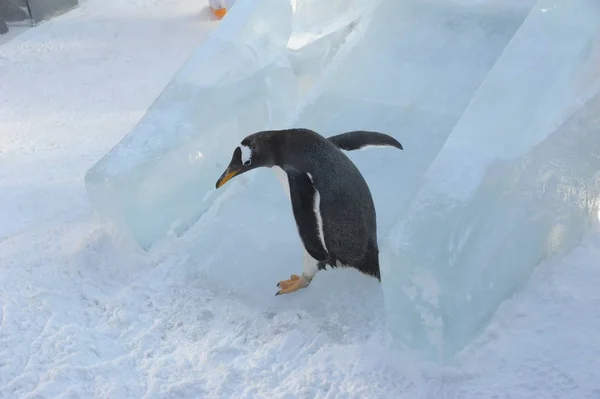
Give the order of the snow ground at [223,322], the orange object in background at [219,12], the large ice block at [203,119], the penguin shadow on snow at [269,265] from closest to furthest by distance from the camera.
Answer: the snow ground at [223,322]
the penguin shadow on snow at [269,265]
the large ice block at [203,119]
the orange object in background at [219,12]

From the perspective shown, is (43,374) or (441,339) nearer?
(441,339)

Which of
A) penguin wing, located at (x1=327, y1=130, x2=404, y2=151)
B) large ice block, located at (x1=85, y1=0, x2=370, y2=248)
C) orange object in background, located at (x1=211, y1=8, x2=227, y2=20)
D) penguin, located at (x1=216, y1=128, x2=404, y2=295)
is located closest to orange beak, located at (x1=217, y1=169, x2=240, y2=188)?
penguin, located at (x1=216, y1=128, x2=404, y2=295)

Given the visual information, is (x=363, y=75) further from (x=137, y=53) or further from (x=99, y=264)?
(x=137, y=53)

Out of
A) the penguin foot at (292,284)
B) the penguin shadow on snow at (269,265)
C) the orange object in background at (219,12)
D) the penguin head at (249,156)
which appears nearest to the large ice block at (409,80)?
the penguin shadow on snow at (269,265)

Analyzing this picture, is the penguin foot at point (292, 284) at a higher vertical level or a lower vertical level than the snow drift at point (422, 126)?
lower

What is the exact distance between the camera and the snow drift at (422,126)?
1769 millimetres

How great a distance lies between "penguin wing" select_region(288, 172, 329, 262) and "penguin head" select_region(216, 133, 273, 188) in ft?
0.38

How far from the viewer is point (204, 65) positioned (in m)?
2.64

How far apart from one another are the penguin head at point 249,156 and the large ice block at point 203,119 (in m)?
0.48

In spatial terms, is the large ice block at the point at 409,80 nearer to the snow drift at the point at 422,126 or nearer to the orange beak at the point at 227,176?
the snow drift at the point at 422,126

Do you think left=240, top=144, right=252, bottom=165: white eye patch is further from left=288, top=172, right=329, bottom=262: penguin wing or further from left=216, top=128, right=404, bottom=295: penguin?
left=288, top=172, right=329, bottom=262: penguin wing

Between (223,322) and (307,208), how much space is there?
1.51 ft

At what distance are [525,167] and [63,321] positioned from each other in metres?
1.48

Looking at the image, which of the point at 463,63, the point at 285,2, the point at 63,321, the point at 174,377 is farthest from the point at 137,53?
the point at 174,377
